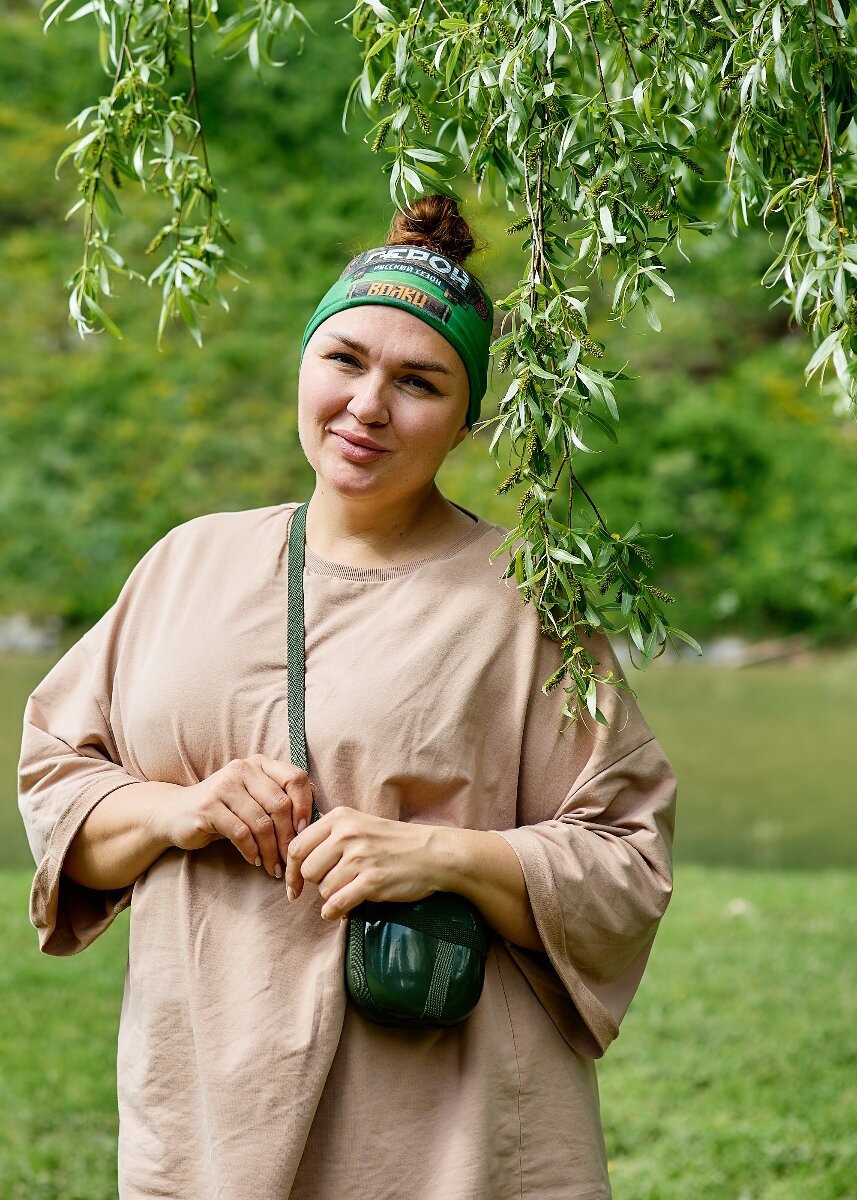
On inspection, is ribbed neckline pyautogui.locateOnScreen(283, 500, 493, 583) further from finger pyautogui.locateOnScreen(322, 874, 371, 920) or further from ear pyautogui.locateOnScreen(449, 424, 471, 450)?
finger pyautogui.locateOnScreen(322, 874, 371, 920)

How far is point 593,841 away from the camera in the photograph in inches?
77.5

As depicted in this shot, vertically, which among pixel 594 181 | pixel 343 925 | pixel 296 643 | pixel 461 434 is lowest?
pixel 343 925

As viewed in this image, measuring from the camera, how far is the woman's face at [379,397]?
199 centimetres

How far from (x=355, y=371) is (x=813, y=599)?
41.8 feet

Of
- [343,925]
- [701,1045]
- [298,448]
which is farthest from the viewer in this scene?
[298,448]

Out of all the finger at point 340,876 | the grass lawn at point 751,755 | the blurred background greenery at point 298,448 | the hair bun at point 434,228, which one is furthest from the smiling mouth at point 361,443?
the grass lawn at point 751,755

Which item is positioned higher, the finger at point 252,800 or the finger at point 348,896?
the finger at point 252,800

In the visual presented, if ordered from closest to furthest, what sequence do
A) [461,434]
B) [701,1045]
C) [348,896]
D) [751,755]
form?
[348,896], [461,434], [701,1045], [751,755]

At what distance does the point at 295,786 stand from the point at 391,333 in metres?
0.62

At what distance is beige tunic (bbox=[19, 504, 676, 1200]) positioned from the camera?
1893mm

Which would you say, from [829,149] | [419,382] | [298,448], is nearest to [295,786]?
[419,382]

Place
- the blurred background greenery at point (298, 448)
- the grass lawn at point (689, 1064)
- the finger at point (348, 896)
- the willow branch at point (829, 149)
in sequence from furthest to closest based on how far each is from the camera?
the blurred background greenery at point (298, 448) → the grass lawn at point (689, 1064) → the willow branch at point (829, 149) → the finger at point (348, 896)

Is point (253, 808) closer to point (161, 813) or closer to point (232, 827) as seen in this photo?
point (232, 827)

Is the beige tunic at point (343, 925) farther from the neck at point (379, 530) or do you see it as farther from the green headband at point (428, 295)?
the green headband at point (428, 295)
